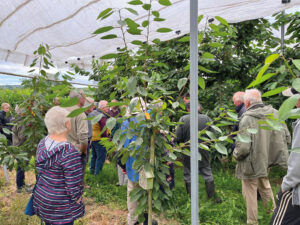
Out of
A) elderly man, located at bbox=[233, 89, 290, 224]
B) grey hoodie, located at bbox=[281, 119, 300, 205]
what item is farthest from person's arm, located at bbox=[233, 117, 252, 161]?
grey hoodie, located at bbox=[281, 119, 300, 205]

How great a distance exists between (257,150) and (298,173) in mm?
1342

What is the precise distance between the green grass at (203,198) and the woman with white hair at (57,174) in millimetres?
915

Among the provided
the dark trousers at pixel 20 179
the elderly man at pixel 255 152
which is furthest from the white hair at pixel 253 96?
the dark trousers at pixel 20 179

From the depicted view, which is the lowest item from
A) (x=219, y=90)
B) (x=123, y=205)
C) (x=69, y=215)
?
(x=123, y=205)

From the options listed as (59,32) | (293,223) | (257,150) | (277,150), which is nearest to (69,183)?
(59,32)

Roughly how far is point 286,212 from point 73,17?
230cm

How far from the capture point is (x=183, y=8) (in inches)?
84.3

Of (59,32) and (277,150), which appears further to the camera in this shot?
(277,150)

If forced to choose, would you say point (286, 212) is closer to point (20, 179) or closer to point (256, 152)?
point (256, 152)

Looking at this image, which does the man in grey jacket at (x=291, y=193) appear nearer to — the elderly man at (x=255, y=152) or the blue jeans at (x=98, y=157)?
the elderly man at (x=255, y=152)

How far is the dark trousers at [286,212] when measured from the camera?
1.59 meters

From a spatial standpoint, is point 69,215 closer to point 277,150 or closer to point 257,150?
point 257,150

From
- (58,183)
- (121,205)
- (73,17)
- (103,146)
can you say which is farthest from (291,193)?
(121,205)

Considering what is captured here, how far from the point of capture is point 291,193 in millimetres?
1624
